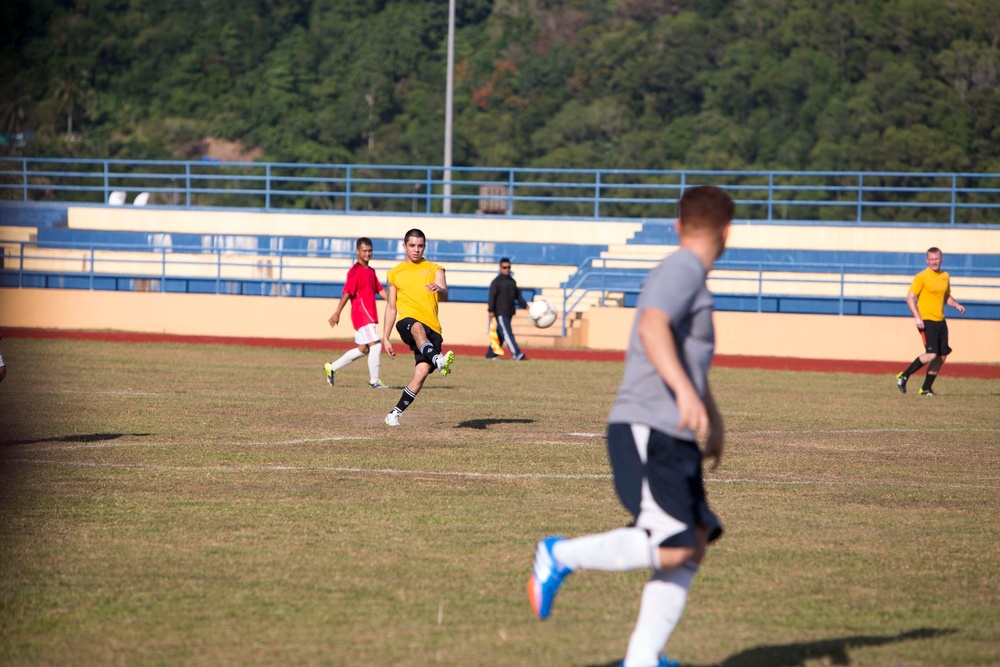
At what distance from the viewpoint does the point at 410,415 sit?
1430 cm

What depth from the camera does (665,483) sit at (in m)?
4.89

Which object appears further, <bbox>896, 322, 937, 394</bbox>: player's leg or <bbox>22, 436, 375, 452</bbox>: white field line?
<bbox>896, 322, 937, 394</bbox>: player's leg

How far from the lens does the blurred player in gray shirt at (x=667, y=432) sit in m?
4.89

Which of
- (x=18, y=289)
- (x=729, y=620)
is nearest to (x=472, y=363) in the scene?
(x=18, y=289)

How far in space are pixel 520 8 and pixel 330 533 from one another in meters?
90.1

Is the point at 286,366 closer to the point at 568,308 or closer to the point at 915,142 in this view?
the point at 568,308

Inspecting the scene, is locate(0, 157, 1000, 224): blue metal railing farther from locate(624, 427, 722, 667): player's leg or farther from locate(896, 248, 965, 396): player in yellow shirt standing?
locate(624, 427, 722, 667): player's leg

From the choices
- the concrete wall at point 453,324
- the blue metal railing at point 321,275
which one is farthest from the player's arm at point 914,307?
the blue metal railing at point 321,275

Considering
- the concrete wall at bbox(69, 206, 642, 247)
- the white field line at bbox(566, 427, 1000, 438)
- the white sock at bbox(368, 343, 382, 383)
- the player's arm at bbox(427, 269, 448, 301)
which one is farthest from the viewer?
the concrete wall at bbox(69, 206, 642, 247)

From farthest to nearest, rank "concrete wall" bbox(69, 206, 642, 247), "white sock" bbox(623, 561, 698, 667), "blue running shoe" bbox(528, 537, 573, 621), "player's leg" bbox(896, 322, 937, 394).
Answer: "concrete wall" bbox(69, 206, 642, 247) < "player's leg" bbox(896, 322, 937, 394) < "blue running shoe" bbox(528, 537, 573, 621) < "white sock" bbox(623, 561, 698, 667)

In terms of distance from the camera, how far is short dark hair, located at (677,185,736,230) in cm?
505

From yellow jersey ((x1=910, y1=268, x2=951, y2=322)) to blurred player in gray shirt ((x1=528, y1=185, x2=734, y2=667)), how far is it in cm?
1405

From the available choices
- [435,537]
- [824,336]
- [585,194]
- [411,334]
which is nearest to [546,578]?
[435,537]

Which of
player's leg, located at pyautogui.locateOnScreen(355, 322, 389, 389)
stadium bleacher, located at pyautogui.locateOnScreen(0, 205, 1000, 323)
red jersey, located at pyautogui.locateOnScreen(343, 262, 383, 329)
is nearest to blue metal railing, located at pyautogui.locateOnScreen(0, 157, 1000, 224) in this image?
stadium bleacher, located at pyautogui.locateOnScreen(0, 205, 1000, 323)
